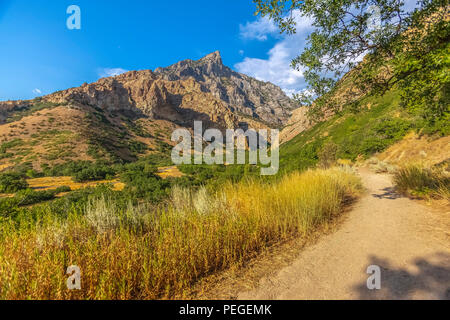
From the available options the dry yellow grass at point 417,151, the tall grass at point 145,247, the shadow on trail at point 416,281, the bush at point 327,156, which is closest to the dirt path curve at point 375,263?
the shadow on trail at point 416,281

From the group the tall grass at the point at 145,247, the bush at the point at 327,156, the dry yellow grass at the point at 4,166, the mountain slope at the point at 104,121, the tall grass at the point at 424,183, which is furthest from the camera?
the mountain slope at the point at 104,121

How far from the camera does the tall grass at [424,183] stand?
5.34 meters

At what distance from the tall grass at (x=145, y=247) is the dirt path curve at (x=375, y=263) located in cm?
71

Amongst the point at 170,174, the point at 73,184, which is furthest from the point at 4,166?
the point at 170,174

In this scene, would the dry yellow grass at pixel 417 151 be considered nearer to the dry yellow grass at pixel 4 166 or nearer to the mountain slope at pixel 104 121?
the mountain slope at pixel 104 121

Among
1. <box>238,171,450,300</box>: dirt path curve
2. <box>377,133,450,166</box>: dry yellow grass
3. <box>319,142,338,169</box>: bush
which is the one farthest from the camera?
<box>319,142,338,169</box>: bush

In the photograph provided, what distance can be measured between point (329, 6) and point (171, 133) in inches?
3340

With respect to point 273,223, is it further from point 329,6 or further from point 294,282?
point 329,6

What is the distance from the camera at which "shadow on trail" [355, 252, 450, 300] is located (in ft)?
6.75

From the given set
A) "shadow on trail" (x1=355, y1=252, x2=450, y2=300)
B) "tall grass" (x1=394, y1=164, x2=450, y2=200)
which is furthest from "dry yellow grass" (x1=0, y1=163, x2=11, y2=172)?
"tall grass" (x1=394, y1=164, x2=450, y2=200)

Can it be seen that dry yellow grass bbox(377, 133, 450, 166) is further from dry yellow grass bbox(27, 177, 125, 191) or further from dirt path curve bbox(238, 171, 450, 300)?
dry yellow grass bbox(27, 177, 125, 191)

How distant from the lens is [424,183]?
6352 mm

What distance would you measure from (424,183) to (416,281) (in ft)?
20.3

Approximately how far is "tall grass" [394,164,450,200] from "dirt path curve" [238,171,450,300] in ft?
4.69
